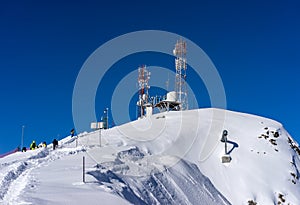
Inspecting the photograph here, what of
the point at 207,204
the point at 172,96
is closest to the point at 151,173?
the point at 207,204

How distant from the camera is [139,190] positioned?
1628cm

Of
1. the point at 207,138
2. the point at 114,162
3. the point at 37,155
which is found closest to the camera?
the point at 114,162

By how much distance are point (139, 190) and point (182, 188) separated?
3898mm

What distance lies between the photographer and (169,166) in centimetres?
2122

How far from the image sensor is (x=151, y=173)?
62.5 ft

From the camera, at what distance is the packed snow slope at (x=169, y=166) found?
41.4 feet

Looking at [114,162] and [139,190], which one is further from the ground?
[114,162]

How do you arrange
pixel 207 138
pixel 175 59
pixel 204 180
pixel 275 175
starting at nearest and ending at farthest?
pixel 204 180, pixel 275 175, pixel 207 138, pixel 175 59

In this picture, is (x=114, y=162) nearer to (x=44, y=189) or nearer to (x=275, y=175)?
(x=44, y=189)

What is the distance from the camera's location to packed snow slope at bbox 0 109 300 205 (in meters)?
12.6

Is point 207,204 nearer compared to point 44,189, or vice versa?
point 44,189

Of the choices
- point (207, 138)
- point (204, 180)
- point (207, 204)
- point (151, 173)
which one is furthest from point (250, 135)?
point (151, 173)

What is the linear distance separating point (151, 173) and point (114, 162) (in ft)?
6.96

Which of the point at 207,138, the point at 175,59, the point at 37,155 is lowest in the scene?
the point at 37,155
